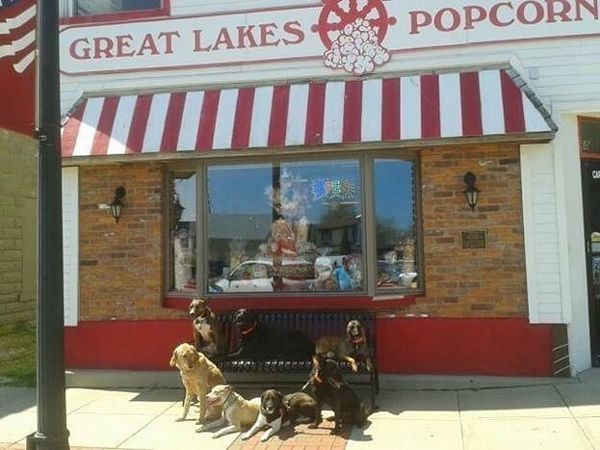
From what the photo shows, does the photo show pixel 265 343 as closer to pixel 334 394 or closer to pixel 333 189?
pixel 334 394

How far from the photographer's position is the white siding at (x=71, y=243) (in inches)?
298

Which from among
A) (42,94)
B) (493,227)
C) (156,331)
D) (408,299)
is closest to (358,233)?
(408,299)

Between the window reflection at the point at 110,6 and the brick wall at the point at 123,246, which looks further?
the window reflection at the point at 110,6

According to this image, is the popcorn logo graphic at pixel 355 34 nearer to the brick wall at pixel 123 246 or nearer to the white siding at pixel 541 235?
the white siding at pixel 541 235

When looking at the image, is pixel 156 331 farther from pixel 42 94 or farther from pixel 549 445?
pixel 549 445

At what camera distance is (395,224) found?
7.16 metres

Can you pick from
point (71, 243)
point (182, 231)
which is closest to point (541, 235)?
point (182, 231)

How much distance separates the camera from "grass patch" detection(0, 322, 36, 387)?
7.61 m

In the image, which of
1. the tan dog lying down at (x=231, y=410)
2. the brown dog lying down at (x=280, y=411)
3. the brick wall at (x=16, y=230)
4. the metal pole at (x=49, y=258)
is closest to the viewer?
the metal pole at (x=49, y=258)

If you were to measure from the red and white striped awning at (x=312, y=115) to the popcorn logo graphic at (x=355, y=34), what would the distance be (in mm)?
230

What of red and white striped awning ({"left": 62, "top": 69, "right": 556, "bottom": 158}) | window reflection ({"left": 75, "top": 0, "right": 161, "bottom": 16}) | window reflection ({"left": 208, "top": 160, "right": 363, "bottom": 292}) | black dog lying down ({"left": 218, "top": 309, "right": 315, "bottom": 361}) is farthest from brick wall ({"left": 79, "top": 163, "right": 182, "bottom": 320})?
window reflection ({"left": 75, "top": 0, "right": 161, "bottom": 16})

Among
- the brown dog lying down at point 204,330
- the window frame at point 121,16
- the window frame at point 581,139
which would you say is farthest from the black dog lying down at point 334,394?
the window frame at point 121,16

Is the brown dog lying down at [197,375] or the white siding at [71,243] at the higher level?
the white siding at [71,243]

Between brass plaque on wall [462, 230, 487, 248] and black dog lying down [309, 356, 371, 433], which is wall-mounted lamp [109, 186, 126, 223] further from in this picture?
brass plaque on wall [462, 230, 487, 248]
